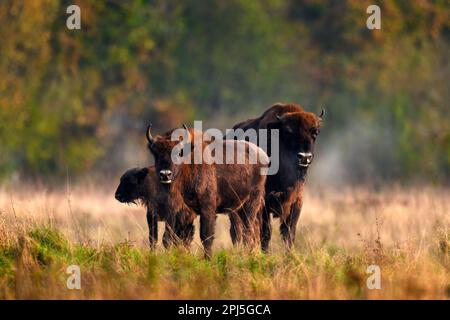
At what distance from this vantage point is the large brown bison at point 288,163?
601 inches

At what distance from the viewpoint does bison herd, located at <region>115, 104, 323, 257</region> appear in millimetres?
14211

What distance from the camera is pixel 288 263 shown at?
41.0 feet

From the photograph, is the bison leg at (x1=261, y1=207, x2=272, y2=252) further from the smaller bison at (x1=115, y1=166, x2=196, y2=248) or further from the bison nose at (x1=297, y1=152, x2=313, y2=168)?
the smaller bison at (x1=115, y1=166, x2=196, y2=248)

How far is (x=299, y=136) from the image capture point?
1526 centimetres

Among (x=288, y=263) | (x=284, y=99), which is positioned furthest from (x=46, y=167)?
(x=288, y=263)

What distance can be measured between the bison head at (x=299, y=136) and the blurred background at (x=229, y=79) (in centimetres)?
1764

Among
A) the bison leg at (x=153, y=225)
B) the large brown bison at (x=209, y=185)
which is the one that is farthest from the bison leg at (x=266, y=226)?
the bison leg at (x=153, y=225)

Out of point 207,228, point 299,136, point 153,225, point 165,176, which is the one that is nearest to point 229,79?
point 299,136

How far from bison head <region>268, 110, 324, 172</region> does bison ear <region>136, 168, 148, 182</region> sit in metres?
1.96

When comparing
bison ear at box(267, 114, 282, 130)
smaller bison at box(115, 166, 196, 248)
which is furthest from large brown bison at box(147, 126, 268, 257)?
bison ear at box(267, 114, 282, 130)

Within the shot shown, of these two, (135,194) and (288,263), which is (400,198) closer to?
(135,194)

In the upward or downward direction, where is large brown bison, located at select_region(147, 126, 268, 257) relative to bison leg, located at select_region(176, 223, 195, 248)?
upward

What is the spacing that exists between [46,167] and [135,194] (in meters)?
19.4

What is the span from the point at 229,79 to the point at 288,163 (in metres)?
23.8
